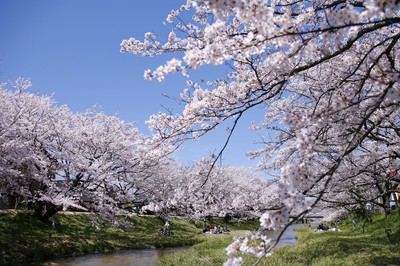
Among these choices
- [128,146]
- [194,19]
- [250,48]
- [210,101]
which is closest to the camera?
[250,48]

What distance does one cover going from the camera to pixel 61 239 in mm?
16891

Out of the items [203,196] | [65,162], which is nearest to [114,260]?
[65,162]

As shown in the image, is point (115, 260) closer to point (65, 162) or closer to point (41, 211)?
point (65, 162)

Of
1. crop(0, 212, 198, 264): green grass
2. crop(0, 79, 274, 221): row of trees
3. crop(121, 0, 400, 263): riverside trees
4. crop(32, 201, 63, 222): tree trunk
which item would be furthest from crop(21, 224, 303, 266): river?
crop(121, 0, 400, 263): riverside trees

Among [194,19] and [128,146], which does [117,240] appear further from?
[194,19]

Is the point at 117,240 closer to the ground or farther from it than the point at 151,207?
closer to the ground

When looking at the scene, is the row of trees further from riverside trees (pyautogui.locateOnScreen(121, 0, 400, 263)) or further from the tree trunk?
riverside trees (pyautogui.locateOnScreen(121, 0, 400, 263))

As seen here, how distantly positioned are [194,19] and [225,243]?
16003mm

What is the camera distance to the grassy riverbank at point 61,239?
46.2ft

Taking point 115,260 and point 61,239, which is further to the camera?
point 61,239

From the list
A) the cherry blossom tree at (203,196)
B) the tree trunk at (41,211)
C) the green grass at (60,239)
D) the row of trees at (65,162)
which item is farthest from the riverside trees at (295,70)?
the tree trunk at (41,211)

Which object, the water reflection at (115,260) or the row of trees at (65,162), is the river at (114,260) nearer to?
the water reflection at (115,260)

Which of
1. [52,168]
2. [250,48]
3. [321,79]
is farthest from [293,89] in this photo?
[52,168]

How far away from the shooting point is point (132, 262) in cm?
1480
